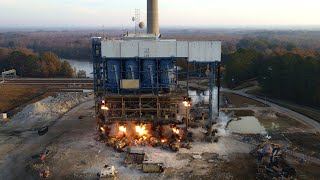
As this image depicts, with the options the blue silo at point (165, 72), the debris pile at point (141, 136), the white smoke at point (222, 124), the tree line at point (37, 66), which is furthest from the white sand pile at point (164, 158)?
the tree line at point (37, 66)

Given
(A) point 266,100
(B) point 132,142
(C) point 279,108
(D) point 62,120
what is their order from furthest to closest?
(A) point 266,100 < (C) point 279,108 < (D) point 62,120 < (B) point 132,142

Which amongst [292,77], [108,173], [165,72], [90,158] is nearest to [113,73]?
[165,72]

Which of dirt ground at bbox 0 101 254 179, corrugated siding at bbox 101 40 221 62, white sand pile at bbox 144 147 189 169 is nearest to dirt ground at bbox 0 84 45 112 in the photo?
dirt ground at bbox 0 101 254 179

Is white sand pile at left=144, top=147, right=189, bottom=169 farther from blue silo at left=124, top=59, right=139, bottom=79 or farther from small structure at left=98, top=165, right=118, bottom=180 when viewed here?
blue silo at left=124, top=59, right=139, bottom=79

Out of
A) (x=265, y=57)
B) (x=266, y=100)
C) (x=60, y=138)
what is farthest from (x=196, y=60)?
(x=265, y=57)

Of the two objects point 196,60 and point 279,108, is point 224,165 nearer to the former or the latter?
point 196,60
